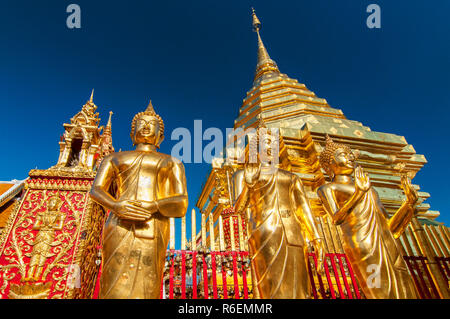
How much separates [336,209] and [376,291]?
0.97 meters

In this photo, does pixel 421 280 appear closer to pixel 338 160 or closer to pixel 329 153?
pixel 338 160

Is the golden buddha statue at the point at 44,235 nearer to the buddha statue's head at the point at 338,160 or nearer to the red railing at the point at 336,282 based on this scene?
the red railing at the point at 336,282

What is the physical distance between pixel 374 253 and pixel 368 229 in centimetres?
28

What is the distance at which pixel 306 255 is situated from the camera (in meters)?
3.05

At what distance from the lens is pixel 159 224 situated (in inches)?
104

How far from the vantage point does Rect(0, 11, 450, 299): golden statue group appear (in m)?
2.54

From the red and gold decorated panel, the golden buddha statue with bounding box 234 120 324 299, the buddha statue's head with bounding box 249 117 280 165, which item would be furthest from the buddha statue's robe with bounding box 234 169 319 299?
the red and gold decorated panel

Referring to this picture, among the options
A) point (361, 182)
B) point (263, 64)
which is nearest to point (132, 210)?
point (361, 182)

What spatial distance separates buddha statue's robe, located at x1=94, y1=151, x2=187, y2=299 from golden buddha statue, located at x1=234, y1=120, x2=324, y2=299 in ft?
2.92

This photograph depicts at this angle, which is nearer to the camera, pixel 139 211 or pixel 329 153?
pixel 139 211

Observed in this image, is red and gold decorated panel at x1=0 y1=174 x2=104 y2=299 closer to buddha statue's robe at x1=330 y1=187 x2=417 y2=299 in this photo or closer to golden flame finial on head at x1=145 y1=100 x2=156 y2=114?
golden flame finial on head at x1=145 y1=100 x2=156 y2=114

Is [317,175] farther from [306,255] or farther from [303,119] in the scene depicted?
[306,255]

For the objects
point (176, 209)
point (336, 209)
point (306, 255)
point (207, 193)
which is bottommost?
point (306, 255)
